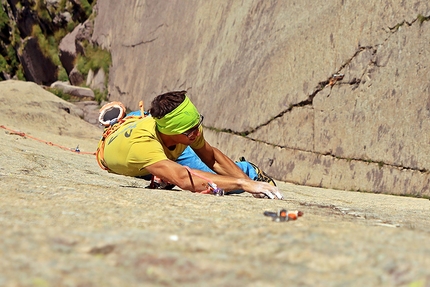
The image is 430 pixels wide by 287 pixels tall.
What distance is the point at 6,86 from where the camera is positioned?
290 inches

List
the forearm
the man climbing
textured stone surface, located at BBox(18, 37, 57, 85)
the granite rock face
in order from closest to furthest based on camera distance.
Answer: the man climbing < the forearm < the granite rock face < textured stone surface, located at BBox(18, 37, 57, 85)

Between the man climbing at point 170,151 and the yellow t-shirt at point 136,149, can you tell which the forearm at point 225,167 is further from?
the yellow t-shirt at point 136,149

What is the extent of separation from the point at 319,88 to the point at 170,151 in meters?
1.59

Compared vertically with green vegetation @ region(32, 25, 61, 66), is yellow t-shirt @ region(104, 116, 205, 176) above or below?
below

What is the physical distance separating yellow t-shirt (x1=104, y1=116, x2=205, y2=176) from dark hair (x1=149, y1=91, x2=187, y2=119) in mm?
111

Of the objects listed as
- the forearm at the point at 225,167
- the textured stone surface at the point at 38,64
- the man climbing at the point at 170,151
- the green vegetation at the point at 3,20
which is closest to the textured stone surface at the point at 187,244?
the man climbing at the point at 170,151

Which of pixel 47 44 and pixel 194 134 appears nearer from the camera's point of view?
pixel 194 134

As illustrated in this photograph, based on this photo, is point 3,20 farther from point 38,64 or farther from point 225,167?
point 225,167

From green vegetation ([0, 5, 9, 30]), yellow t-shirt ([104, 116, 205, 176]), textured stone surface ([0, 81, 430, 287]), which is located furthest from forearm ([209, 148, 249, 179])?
green vegetation ([0, 5, 9, 30])

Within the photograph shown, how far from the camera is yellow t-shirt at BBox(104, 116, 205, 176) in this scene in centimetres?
285

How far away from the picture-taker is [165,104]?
2930mm

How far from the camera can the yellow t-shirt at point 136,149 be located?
2.85 metres

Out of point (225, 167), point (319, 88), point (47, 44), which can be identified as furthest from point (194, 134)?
point (47, 44)

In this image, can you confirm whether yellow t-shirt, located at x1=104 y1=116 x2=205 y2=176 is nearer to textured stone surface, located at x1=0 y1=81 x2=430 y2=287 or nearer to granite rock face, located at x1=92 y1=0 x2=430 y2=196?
textured stone surface, located at x1=0 y1=81 x2=430 y2=287
